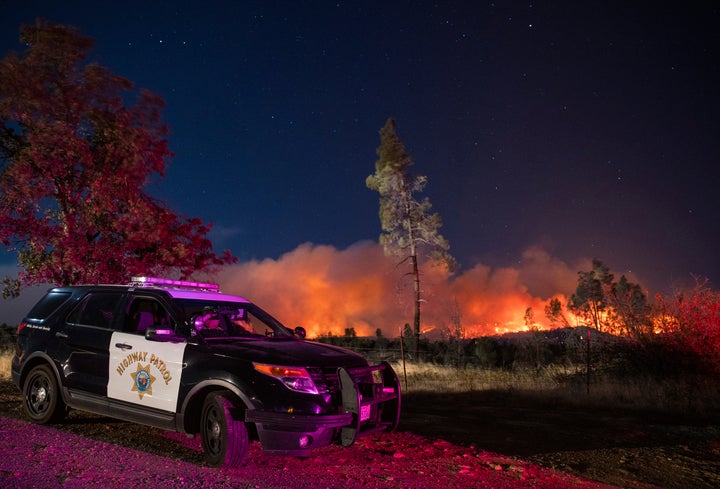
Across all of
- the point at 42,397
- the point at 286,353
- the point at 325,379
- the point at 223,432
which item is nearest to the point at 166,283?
the point at 286,353

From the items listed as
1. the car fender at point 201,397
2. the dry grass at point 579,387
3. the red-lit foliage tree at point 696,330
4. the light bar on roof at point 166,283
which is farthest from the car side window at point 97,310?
the red-lit foliage tree at point 696,330

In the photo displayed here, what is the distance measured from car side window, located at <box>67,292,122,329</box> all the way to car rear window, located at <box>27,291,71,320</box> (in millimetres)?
462

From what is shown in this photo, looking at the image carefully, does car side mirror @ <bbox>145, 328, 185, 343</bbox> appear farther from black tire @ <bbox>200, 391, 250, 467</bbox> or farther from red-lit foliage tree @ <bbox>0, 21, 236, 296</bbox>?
red-lit foliage tree @ <bbox>0, 21, 236, 296</bbox>

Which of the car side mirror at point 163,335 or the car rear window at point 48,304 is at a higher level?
the car rear window at point 48,304

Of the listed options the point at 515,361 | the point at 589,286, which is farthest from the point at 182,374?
the point at 589,286

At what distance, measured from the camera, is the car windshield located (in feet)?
21.1

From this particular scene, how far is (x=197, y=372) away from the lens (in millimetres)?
5918

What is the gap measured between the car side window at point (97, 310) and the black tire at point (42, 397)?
2.73 ft

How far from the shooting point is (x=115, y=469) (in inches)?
218

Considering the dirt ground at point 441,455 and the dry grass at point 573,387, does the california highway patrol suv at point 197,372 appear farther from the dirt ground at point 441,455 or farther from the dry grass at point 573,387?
the dry grass at point 573,387

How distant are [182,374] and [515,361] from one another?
60.4 feet

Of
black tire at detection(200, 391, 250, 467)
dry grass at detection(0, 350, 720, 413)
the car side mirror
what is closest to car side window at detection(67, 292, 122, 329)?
the car side mirror

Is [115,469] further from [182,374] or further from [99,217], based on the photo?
[99,217]

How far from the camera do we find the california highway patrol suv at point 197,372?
5473 mm
